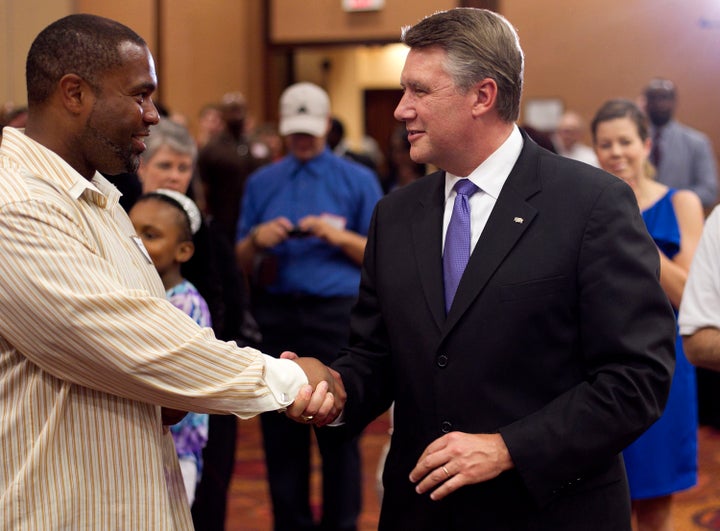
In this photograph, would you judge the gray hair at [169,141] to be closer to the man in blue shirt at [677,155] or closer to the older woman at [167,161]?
the older woman at [167,161]

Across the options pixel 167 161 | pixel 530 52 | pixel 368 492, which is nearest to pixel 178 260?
pixel 167 161

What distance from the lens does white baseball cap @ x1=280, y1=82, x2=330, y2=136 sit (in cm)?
423

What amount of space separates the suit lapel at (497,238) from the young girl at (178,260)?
1045mm

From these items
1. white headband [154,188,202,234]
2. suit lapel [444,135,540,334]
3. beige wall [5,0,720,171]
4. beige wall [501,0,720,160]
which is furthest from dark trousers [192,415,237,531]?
beige wall [501,0,720,160]

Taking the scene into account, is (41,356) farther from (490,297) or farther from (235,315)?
(235,315)

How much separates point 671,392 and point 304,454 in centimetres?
158

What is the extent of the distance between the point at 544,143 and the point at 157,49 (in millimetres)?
5196

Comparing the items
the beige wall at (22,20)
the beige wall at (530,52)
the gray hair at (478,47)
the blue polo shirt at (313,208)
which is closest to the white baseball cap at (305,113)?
the blue polo shirt at (313,208)

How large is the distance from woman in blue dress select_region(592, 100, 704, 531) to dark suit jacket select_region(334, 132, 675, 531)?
1.23 m

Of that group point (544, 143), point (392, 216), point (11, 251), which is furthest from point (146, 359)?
point (544, 143)

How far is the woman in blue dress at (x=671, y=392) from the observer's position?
10.4 feet

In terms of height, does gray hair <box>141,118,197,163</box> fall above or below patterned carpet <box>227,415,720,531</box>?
above

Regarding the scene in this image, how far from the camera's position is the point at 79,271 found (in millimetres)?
1719

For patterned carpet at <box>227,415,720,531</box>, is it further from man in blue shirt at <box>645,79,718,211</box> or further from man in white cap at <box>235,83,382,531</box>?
man in blue shirt at <box>645,79,718,211</box>
